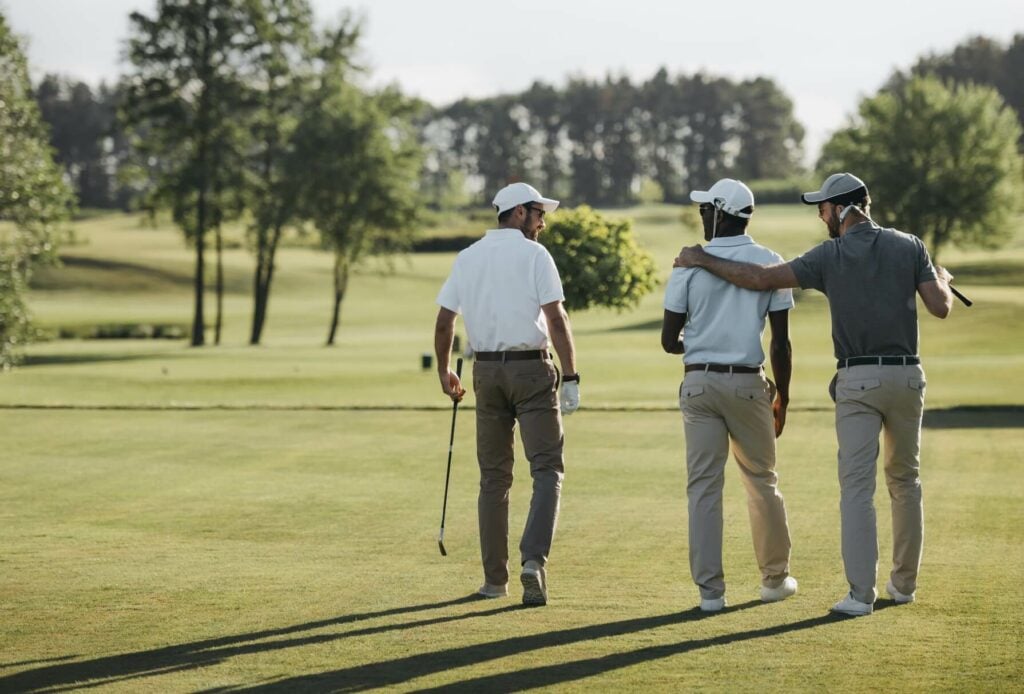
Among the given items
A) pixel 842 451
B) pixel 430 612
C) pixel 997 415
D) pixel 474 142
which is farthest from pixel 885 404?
pixel 474 142

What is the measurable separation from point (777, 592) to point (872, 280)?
182 cm

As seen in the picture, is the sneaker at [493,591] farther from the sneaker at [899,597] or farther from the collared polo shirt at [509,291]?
the sneaker at [899,597]

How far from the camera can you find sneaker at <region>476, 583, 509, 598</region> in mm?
8800

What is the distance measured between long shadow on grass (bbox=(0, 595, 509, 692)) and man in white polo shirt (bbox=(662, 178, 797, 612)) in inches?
56.5

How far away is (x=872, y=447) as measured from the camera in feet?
27.6

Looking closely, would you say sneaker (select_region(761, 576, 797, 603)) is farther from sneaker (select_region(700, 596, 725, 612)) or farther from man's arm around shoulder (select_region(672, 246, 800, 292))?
man's arm around shoulder (select_region(672, 246, 800, 292))

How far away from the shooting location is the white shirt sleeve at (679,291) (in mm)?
8367

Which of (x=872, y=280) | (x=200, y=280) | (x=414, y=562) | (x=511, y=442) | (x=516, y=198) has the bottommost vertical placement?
(x=200, y=280)

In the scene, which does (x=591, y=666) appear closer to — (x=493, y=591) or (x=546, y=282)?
(x=493, y=591)

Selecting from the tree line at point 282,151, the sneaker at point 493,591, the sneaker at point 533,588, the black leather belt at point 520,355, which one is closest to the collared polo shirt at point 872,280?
the black leather belt at point 520,355

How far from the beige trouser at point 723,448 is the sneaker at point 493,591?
1.14 meters

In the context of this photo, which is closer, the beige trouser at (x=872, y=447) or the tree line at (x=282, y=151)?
the beige trouser at (x=872, y=447)

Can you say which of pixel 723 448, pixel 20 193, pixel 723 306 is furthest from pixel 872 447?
pixel 20 193

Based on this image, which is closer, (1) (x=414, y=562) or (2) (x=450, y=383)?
(2) (x=450, y=383)
